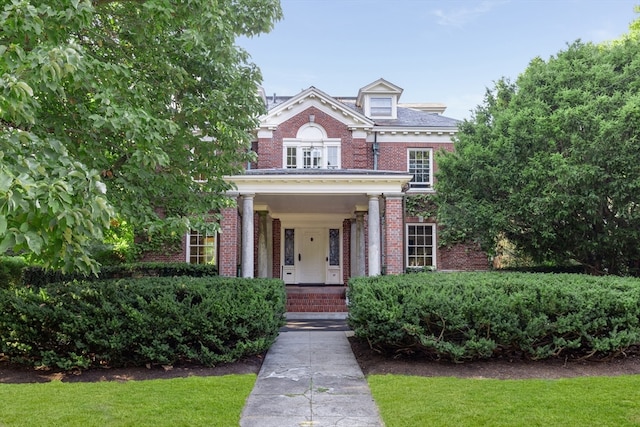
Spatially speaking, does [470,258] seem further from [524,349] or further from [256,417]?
[256,417]

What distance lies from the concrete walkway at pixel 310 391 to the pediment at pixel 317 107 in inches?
436

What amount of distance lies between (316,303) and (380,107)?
9.18 meters

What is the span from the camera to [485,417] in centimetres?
487

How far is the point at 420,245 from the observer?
1841 centimetres

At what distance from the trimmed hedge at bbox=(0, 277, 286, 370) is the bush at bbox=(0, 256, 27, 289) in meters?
7.83

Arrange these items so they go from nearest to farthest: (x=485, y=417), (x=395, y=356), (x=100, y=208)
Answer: (x=100, y=208) < (x=485, y=417) < (x=395, y=356)

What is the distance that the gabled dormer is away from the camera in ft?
63.8

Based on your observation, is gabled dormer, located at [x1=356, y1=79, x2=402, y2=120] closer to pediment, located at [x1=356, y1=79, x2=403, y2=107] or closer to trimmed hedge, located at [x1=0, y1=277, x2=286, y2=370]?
pediment, located at [x1=356, y1=79, x2=403, y2=107]

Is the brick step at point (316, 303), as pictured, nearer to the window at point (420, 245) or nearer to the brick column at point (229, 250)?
the brick column at point (229, 250)

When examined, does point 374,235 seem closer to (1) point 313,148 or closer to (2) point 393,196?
(2) point 393,196

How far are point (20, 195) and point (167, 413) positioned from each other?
3.04m

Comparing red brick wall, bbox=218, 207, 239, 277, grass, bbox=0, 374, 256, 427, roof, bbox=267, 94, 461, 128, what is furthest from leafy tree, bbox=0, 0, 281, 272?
roof, bbox=267, 94, 461, 128

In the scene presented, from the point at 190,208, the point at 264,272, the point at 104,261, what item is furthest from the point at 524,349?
the point at 104,261

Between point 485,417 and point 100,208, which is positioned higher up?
point 100,208
